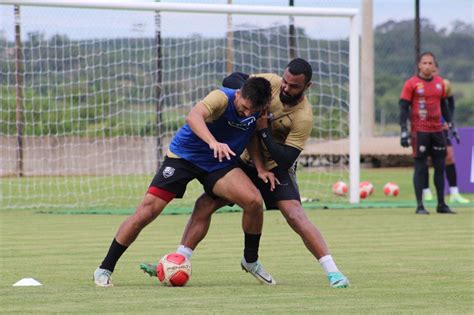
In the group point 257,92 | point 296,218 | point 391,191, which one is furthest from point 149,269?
point 391,191

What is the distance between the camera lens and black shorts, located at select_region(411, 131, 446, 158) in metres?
16.8

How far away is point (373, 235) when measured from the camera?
14.0 metres

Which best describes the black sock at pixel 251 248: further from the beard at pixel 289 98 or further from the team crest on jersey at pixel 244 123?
the beard at pixel 289 98

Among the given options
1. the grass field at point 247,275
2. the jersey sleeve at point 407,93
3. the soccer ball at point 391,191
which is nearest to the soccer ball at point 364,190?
the soccer ball at point 391,191

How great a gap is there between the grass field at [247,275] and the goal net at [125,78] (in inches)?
130

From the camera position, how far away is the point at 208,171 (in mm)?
9305

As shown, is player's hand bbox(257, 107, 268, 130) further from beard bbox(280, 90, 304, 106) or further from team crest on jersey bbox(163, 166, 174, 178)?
team crest on jersey bbox(163, 166, 174, 178)

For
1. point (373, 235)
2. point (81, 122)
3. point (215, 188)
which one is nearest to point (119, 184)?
point (81, 122)

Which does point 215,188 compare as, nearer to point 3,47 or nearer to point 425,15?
point 3,47

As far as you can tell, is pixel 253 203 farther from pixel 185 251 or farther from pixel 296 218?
pixel 185 251

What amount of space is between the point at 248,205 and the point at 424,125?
26.5ft

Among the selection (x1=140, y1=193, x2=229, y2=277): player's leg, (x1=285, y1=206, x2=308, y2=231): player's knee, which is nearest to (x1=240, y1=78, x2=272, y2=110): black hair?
(x1=285, y1=206, x2=308, y2=231): player's knee

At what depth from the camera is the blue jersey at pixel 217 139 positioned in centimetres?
920

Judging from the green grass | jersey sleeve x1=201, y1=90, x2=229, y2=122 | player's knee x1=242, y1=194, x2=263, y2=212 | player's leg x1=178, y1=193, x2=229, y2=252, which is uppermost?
jersey sleeve x1=201, y1=90, x2=229, y2=122
